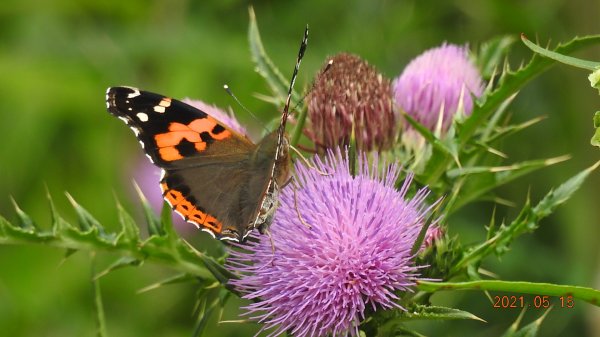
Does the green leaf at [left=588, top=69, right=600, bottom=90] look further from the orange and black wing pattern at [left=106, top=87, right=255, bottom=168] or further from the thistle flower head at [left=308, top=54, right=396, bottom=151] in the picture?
the orange and black wing pattern at [left=106, top=87, right=255, bottom=168]

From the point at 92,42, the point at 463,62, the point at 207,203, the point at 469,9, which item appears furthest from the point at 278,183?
the point at 92,42

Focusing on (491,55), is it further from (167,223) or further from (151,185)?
(151,185)

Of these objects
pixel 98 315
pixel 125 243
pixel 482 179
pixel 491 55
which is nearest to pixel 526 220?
pixel 482 179

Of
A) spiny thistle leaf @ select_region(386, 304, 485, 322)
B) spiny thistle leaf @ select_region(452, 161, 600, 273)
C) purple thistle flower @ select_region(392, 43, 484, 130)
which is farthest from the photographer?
purple thistle flower @ select_region(392, 43, 484, 130)

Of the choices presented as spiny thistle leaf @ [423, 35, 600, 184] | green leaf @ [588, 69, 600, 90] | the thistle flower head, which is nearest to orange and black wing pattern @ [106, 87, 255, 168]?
the thistle flower head

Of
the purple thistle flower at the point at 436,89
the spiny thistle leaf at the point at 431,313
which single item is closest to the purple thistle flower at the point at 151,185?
the purple thistle flower at the point at 436,89

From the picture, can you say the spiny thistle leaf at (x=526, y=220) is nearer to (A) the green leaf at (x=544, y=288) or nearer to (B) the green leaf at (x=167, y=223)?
(A) the green leaf at (x=544, y=288)
